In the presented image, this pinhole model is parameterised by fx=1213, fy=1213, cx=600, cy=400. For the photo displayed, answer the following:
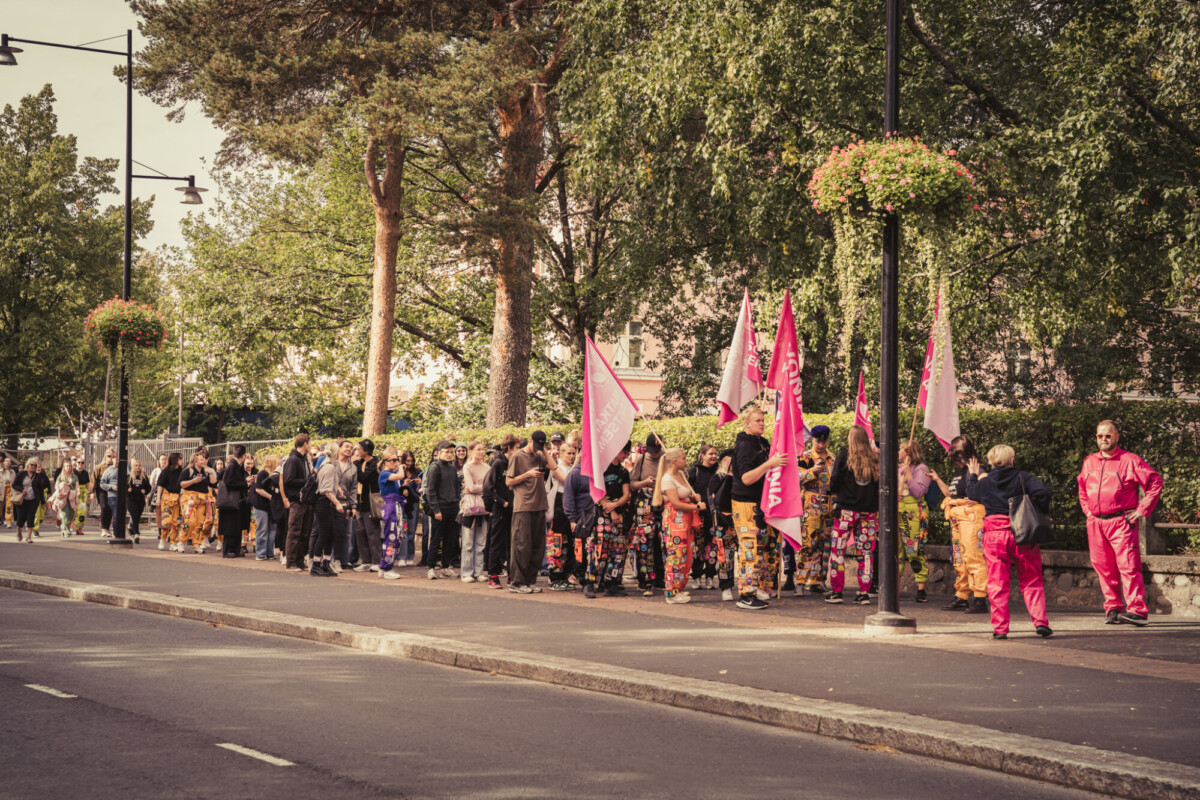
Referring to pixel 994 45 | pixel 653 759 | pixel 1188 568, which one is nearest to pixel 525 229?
pixel 994 45

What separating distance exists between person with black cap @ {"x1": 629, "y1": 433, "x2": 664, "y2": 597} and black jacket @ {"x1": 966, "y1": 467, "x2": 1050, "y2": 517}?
14.1 ft

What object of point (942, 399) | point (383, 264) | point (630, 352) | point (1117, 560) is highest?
point (630, 352)

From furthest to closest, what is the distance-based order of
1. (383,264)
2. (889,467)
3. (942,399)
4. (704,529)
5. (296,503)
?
(383,264)
(296,503)
(704,529)
(942,399)
(889,467)

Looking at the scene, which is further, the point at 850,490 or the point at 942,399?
the point at 942,399

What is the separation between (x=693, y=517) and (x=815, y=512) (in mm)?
1504

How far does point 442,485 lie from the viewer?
55.4ft

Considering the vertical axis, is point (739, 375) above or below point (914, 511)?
above

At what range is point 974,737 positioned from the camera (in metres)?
6.69

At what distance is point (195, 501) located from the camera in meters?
23.0

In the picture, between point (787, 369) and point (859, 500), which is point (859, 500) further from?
point (787, 369)

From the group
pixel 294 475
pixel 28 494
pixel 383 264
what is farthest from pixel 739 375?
pixel 28 494

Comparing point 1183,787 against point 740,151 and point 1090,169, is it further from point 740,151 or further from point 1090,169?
point 740,151

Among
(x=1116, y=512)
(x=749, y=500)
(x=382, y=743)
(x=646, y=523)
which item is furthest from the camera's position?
(x=646, y=523)

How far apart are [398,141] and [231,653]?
16.9 metres
